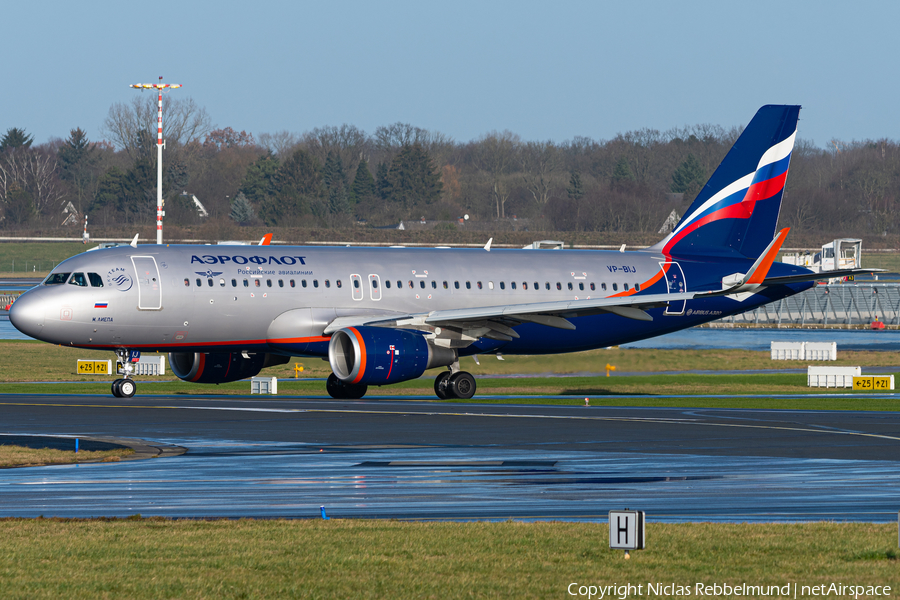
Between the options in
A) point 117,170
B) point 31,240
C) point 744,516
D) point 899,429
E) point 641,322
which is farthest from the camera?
point 117,170

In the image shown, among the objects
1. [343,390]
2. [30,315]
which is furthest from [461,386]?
[30,315]

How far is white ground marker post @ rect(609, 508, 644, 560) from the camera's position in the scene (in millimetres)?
12117

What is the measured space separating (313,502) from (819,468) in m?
9.28

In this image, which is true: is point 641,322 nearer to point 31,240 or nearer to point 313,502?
point 313,502

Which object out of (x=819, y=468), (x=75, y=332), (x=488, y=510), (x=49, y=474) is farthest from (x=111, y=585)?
(x=75, y=332)

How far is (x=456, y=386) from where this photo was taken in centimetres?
3894

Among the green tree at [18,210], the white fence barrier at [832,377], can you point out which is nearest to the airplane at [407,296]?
the white fence barrier at [832,377]

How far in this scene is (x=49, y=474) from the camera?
2061 centimetres

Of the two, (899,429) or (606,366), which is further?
(606,366)

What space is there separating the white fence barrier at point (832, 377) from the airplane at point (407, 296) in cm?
618

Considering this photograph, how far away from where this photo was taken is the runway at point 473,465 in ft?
54.7

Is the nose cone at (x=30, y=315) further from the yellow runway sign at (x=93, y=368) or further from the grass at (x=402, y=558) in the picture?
the grass at (x=402, y=558)

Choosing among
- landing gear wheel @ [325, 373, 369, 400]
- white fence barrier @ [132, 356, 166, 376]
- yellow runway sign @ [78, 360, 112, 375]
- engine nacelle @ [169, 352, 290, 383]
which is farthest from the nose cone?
white fence barrier @ [132, 356, 166, 376]

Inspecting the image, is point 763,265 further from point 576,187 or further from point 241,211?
point 241,211
